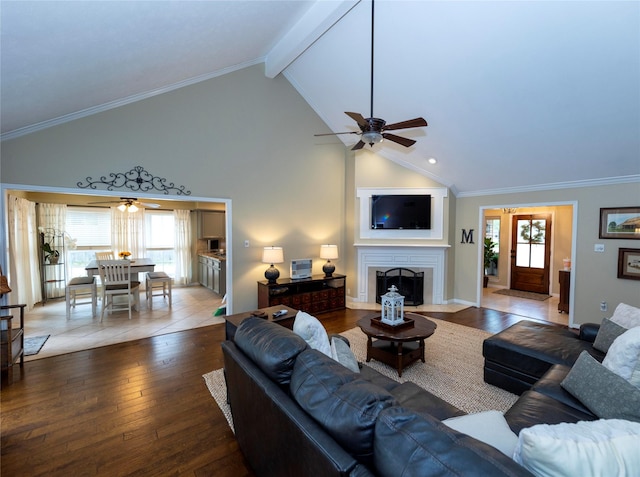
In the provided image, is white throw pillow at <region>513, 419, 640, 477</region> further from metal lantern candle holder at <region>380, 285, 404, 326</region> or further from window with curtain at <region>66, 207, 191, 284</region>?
window with curtain at <region>66, 207, 191, 284</region>

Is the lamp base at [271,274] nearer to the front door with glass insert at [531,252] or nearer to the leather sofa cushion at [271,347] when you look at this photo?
the leather sofa cushion at [271,347]

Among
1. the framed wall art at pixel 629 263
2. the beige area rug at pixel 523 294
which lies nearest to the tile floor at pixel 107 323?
the framed wall art at pixel 629 263

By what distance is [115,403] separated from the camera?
8.63 ft

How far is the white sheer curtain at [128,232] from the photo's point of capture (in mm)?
6875

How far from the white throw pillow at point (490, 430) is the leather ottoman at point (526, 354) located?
1677 millimetres

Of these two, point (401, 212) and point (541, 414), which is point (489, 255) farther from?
point (541, 414)

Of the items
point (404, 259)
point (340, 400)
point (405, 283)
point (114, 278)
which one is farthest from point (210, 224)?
point (340, 400)

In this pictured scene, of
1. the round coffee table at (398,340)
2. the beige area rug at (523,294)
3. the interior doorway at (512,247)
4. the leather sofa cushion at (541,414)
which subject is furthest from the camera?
the beige area rug at (523,294)

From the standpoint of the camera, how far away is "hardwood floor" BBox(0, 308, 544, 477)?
6.47 ft

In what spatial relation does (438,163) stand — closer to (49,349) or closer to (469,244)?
(469,244)

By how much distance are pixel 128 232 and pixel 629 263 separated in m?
9.44

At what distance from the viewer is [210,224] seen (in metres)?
8.05

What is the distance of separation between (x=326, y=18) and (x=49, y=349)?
5.28 meters

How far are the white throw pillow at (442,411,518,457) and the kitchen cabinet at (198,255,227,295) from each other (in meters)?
5.67
